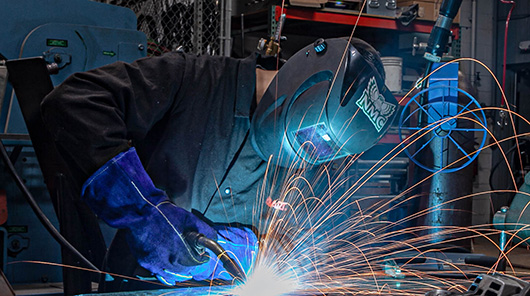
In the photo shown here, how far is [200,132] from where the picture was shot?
2211 mm

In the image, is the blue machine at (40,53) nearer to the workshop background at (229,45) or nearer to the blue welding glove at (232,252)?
the workshop background at (229,45)

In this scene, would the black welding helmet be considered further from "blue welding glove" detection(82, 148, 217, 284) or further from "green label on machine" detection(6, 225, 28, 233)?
"green label on machine" detection(6, 225, 28, 233)

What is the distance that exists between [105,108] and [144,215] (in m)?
0.35

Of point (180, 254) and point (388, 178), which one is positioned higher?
point (180, 254)

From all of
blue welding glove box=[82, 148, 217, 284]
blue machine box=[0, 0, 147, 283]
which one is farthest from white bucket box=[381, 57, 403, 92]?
blue welding glove box=[82, 148, 217, 284]

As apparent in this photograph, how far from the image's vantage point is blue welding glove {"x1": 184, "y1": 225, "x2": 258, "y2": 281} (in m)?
1.85

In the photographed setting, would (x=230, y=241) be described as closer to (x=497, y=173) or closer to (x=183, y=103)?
(x=183, y=103)

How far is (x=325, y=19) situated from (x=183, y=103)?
2715 millimetres

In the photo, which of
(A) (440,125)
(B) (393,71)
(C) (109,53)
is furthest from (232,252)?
(B) (393,71)

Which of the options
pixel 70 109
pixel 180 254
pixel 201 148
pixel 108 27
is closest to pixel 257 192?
pixel 201 148

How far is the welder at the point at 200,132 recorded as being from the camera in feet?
→ 5.86

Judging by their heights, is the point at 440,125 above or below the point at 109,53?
below

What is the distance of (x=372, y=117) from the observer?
1868mm

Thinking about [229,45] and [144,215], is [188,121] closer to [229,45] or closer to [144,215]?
[144,215]
